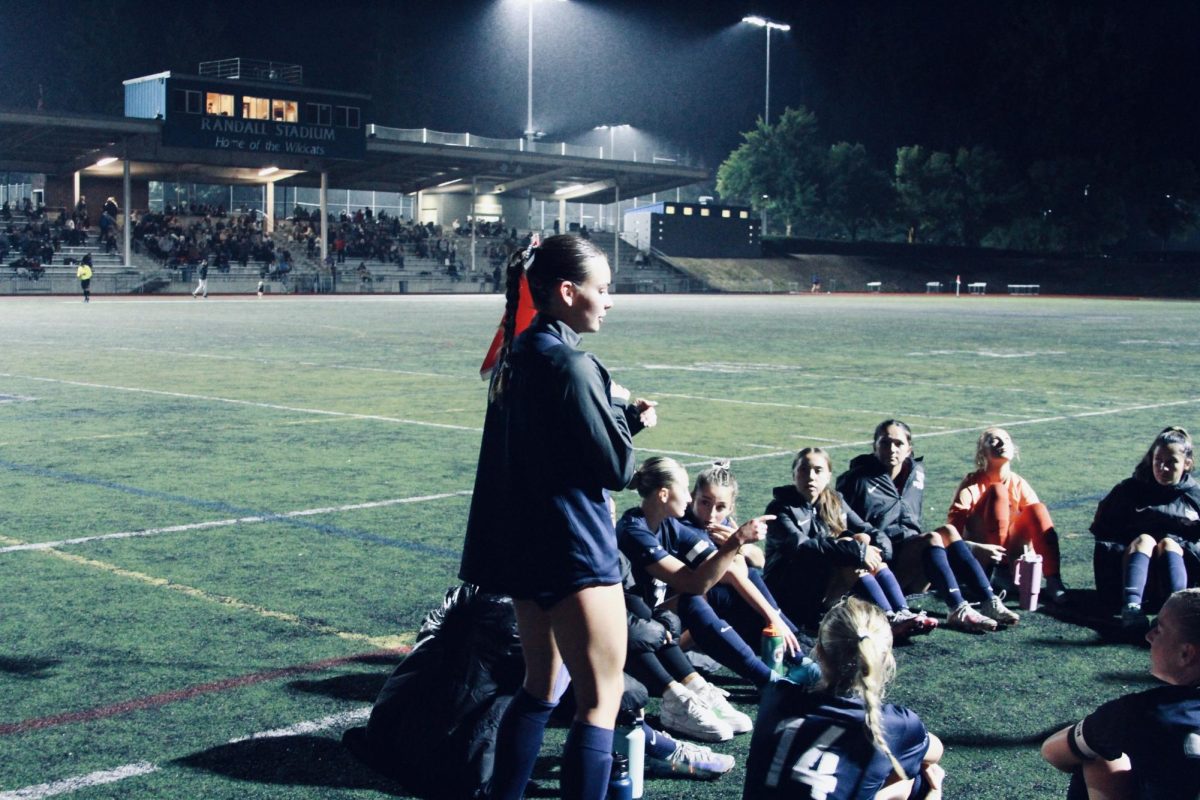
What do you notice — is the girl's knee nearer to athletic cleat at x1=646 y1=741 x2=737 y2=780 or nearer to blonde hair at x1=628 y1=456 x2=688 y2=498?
blonde hair at x1=628 y1=456 x2=688 y2=498

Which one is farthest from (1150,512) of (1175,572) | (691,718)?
(691,718)

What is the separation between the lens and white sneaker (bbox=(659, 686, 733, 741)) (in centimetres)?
534

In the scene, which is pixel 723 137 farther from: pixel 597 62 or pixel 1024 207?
pixel 1024 207

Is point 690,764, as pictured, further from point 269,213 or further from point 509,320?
point 269,213

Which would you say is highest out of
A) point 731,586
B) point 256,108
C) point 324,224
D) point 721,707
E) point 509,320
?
point 256,108

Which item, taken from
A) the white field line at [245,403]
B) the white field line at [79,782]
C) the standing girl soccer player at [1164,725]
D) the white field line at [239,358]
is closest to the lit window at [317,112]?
the white field line at [239,358]

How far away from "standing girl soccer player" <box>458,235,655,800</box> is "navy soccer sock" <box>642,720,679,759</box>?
1.04m

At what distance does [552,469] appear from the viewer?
378 centimetres

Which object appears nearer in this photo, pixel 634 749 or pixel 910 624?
pixel 634 749

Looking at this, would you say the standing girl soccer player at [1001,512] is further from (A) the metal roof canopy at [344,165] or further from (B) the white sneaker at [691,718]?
(A) the metal roof canopy at [344,165]

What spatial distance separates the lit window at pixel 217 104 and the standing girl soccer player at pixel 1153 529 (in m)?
60.0

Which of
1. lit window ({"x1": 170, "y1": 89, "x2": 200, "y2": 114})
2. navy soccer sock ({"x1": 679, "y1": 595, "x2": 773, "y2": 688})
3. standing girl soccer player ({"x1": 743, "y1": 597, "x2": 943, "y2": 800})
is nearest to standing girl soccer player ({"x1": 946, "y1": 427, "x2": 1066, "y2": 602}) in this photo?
navy soccer sock ({"x1": 679, "y1": 595, "x2": 773, "y2": 688})

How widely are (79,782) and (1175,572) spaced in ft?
17.6

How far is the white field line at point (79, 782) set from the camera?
468 centimetres
